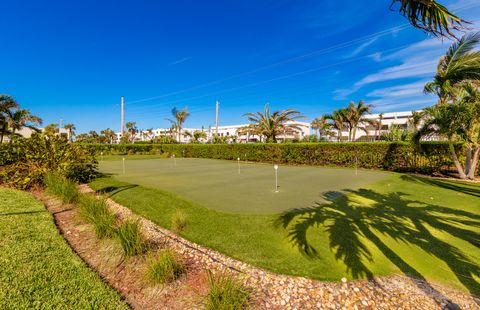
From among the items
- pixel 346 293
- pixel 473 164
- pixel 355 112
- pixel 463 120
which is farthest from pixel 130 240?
pixel 355 112

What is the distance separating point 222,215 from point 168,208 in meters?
1.67

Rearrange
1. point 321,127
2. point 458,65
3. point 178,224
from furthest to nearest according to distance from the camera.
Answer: point 321,127, point 458,65, point 178,224

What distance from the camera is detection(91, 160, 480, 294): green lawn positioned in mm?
3367

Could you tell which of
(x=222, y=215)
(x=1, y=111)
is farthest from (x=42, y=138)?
(x=1, y=111)

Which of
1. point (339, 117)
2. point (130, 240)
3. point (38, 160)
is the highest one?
point (339, 117)

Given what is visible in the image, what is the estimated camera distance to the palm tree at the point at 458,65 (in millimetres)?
10336

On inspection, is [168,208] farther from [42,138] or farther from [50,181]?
[42,138]

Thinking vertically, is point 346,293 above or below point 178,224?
below

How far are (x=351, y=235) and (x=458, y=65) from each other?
11531mm

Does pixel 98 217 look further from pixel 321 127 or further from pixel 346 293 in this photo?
pixel 321 127

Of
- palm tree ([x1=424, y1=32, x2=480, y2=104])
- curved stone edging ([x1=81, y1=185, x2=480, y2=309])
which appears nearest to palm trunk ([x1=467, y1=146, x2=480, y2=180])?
palm tree ([x1=424, y1=32, x2=480, y2=104])

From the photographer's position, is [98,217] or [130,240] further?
[98,217]

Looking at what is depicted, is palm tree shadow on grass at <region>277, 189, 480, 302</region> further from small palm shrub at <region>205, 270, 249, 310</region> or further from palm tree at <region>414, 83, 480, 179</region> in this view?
palm tree at <region>414, 83, 480, 179</region>

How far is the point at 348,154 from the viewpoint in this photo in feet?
57.2
